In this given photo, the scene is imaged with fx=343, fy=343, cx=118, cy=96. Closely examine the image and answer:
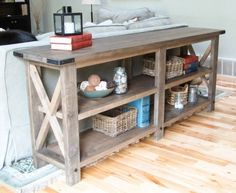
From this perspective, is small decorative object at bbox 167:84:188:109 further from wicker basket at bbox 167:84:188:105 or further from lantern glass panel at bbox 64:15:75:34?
lantern glass panel at bbox 64:15:75:34

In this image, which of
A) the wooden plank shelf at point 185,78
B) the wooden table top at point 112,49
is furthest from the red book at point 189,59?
the wooden table top at point 112,49

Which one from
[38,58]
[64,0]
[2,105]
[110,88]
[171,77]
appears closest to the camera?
[38,58]

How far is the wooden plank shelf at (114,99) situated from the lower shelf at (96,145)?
10.6 inches

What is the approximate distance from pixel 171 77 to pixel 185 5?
2246mm

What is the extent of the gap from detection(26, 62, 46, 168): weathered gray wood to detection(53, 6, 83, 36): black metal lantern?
28 cm

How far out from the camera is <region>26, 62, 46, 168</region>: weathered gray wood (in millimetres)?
2066

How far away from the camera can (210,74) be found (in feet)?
10.4

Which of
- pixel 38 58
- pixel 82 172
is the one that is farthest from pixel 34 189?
pixel 38 58

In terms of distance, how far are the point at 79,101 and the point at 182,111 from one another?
1.09 metres

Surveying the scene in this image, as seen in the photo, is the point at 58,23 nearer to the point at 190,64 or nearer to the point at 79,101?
the point at 79,101

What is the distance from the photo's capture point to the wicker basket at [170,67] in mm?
2793

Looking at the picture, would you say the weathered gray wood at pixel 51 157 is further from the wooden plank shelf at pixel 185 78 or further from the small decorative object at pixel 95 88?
the wooden plank shelf at pixel 185 78

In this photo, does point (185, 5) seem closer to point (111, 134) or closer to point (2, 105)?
point (111, 134)

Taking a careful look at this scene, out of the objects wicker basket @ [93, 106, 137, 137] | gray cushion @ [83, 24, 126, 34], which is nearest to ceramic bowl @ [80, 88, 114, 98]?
wicker basket @ [93, 106, 137, 137]
